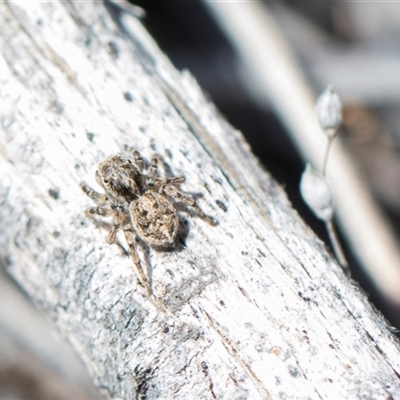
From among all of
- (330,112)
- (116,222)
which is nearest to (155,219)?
(116,222)

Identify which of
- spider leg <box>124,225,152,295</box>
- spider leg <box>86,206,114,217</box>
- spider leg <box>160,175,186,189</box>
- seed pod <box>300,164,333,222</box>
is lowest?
seed pod <box>300,164,333,222</box>

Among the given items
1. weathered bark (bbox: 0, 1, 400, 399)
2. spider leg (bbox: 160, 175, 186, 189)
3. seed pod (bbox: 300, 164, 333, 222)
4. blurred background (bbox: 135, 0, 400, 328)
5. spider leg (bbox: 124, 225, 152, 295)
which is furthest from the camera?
blurred background (bbox: 135, 0, 400, 328)

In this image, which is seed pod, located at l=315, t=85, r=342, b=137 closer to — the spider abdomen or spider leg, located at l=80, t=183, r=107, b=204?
the spider abdomen

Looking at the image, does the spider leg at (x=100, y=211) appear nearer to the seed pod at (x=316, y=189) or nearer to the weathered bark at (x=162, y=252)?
the weathered bark at (x=162, y=252)

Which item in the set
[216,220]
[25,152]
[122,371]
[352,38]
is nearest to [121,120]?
[25,152]

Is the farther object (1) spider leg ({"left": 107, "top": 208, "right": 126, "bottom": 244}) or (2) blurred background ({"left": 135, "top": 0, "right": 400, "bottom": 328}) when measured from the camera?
(2) blurred background ({"left": 135, "top": 0, "right": 400, "bottom": 328})

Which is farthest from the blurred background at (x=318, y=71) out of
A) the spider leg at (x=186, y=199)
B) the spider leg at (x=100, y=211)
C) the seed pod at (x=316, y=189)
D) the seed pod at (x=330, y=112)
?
the spider leg at (x=100, y=211)

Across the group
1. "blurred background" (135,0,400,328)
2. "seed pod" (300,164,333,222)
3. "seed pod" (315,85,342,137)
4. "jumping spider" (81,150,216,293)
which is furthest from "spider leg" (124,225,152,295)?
"blurred background" (135,0,400,328)

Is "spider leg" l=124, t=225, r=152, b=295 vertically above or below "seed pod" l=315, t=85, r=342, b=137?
above
